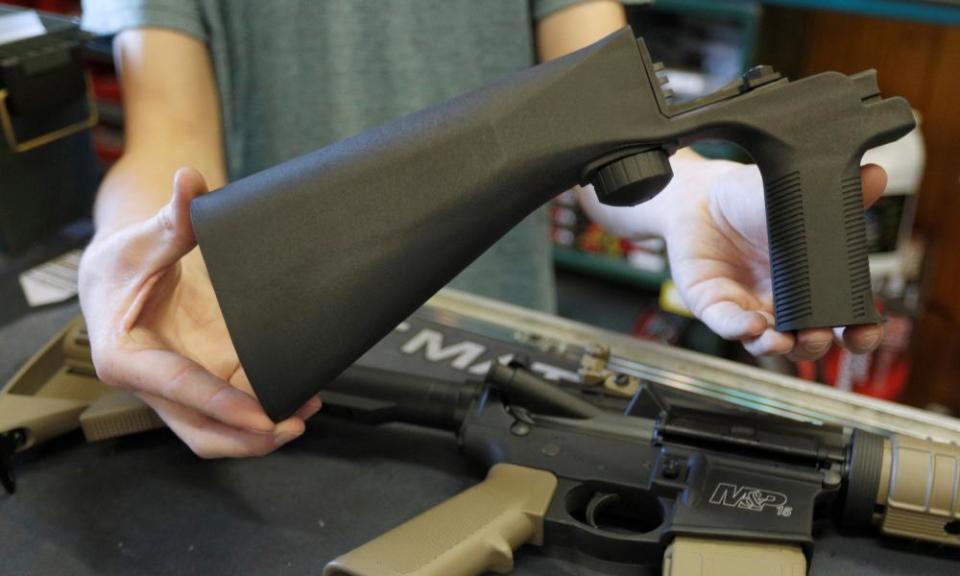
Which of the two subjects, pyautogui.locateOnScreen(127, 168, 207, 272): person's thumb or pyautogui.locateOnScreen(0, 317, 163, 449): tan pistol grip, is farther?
pyautogui.locateOnScreen(0, 317, 163, 449): tan pistol grip

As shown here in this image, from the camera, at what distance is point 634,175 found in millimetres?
480

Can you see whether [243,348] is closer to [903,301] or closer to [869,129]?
[869,129]

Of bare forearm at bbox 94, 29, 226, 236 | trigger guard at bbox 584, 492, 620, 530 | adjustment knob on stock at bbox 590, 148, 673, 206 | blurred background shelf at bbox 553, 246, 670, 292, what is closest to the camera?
adjustment knob on stock at bbox 590, 148, 673, 206

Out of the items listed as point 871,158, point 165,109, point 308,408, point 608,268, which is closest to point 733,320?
point 308,408

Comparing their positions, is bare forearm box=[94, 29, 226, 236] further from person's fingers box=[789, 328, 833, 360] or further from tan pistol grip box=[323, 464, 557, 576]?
person's fingers box=[789, 328, 833, 360]

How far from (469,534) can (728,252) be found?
0.89 ft

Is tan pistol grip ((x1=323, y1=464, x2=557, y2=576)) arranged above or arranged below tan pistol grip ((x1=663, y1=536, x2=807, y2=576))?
above

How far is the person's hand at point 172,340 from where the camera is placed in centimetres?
52

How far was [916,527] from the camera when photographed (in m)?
0.56

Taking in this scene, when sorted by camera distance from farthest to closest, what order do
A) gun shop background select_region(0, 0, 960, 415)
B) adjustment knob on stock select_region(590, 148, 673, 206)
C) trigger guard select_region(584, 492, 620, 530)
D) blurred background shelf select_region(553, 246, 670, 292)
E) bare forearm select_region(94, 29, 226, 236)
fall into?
blurred background shelf select_region(553, 246, 670, 292) → gun shop background select_region(0, 0, 960, 415) → bare forearm select_region(94, 29, 226, 236) → trigger guard select_region(584, 492, 620, 530) → adjustment knob on stock select_region(590, 148, 673, 206)

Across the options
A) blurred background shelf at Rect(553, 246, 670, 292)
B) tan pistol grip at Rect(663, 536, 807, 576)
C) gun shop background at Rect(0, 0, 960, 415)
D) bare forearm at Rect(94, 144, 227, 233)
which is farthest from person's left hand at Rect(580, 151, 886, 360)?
blurred background shelf at Rect(553, 246, 670, 292)

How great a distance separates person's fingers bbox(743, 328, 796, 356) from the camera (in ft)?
1.73

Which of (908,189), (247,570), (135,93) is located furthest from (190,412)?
(908,189)

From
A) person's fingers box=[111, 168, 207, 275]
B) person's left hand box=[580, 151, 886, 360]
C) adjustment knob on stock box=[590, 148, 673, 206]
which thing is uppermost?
adjustment knob on stock box=[590, 148, 673, 206]
